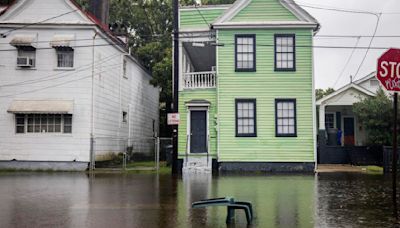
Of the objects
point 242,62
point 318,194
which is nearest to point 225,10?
point 242,62

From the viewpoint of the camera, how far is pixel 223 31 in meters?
23.5

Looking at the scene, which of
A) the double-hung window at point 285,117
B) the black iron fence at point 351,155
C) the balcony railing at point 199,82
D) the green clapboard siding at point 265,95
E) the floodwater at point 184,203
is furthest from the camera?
the black iron fence at point 351,155

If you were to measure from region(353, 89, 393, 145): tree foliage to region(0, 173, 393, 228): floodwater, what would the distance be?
706cm

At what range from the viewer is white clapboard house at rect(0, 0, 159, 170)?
932 inches

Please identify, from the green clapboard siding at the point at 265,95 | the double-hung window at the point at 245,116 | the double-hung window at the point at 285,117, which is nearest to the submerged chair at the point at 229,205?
the green clapboard siding at the point at 265,95

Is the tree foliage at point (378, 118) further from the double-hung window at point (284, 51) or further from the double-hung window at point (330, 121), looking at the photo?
the double-hung window at point (330, 121)

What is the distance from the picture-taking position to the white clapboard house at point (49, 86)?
2367 cm

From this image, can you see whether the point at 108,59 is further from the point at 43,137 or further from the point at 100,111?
the point at 43,137

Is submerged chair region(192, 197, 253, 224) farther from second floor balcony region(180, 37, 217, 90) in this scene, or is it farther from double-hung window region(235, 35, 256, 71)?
double-hung window region(235, 35, 256, 71)

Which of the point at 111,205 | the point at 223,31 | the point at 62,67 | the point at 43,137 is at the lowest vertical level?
the point at 111,205

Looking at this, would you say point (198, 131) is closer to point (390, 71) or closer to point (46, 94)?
point (46, 94)

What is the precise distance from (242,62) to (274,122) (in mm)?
3414

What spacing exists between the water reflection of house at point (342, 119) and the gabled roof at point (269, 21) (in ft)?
16.7

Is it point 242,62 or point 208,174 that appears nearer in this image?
point 208,174
